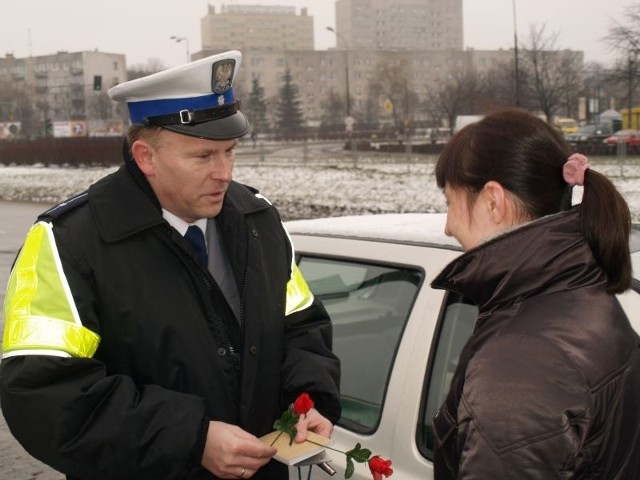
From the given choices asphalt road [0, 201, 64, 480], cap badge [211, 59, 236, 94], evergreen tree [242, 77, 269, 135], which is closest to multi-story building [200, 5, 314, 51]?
evergreen tree [242, 77, 269, 135]

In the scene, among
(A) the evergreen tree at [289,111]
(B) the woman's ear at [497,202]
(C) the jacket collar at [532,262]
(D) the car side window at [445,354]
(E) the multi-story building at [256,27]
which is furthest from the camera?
(E) the multi-story building at [256,27]

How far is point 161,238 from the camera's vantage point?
6.69 ft

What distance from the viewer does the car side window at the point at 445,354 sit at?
7.77 feet

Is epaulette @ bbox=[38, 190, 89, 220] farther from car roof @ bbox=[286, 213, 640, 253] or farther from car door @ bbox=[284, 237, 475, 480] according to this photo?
car roof @ bbox=[286, 213, 640, 253]

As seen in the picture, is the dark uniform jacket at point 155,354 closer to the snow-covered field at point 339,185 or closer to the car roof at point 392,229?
the car roof at point 392,229

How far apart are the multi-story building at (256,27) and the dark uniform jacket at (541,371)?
151 metres

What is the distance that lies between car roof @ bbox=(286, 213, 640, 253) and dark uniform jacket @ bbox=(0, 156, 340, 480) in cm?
54

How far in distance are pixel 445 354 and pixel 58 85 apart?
420 ft

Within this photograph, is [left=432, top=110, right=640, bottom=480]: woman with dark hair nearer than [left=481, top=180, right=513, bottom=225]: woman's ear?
Yes

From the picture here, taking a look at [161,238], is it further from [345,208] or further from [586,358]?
[345,208]

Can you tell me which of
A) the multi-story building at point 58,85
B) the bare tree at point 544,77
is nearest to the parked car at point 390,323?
the bare tree at point 544,77

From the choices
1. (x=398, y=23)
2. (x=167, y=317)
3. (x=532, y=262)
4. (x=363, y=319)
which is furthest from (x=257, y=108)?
(x=532, y=262)

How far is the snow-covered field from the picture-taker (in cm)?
1625

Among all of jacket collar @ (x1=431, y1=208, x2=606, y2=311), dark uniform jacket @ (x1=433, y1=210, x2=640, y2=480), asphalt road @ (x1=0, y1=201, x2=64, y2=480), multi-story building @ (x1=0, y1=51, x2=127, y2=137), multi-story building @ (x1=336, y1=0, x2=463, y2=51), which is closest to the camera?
dark uniform jacket @ (x1=433, y1=210, x2=640, y2=480)
